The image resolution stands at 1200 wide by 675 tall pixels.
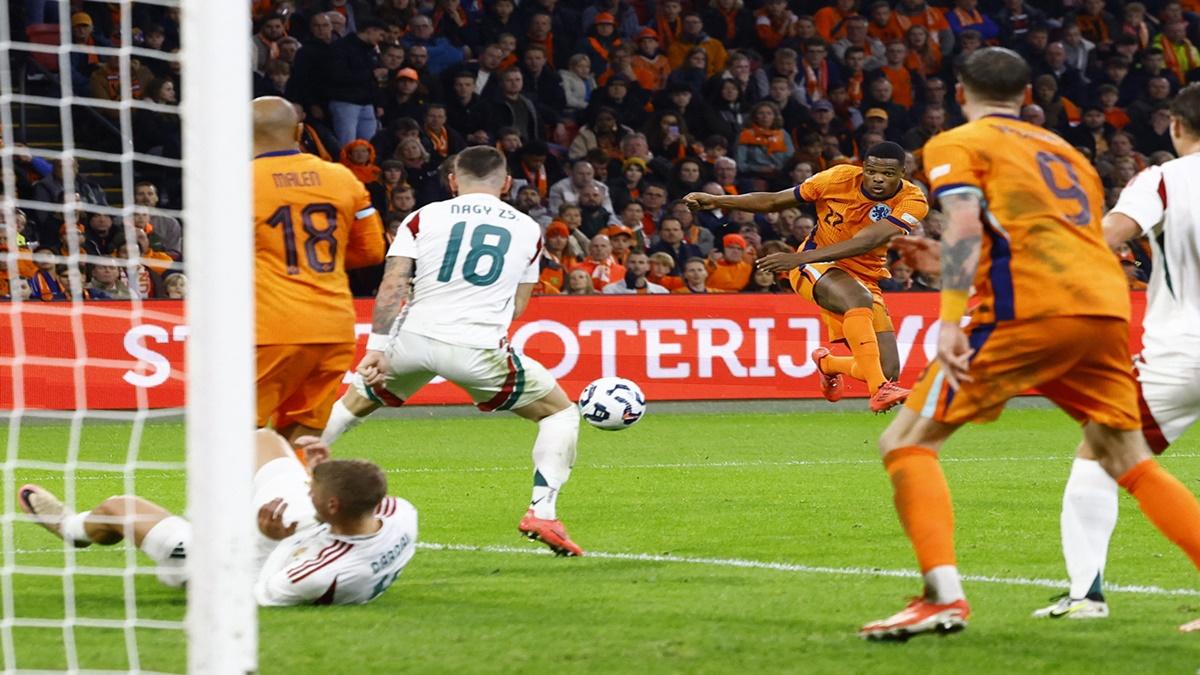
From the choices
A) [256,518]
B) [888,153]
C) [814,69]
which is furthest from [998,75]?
[814,69]

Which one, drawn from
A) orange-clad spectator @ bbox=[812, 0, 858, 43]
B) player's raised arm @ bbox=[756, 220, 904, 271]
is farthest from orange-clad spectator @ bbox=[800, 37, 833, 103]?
player's raised arm @ bbox=[756, 220, 904, 271]

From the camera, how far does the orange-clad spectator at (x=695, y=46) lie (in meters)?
21.2

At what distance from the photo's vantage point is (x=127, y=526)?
6227 mm

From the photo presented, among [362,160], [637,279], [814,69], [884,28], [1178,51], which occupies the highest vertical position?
[884,28]

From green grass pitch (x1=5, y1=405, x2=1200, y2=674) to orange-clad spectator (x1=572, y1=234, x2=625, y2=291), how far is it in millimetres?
4251

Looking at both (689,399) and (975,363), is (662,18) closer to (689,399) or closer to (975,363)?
(689,399)

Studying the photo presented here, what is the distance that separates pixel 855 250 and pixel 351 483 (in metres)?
6.35

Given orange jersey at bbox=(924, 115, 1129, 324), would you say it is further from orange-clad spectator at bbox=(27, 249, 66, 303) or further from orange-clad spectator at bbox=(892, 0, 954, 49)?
orange-clad spectator at bbox=(892, 0, 954, 49)

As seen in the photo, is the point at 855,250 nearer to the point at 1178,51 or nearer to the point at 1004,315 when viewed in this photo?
the point at 1004,315

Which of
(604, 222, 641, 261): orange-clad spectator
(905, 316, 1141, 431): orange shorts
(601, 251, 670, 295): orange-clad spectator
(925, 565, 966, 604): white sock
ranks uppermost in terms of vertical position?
(905, 316, 1141, 431): orange shorts

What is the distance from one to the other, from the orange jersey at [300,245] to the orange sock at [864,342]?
6.15 meters

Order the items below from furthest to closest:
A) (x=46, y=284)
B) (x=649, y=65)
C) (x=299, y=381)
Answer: (x=649, y=65) → (x=46, y=284) → (x=299, y=381)

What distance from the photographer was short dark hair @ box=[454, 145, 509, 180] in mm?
8047

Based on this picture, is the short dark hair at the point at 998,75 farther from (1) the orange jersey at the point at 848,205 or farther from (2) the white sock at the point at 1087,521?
(1) the orange jersey at the point at 848,205
